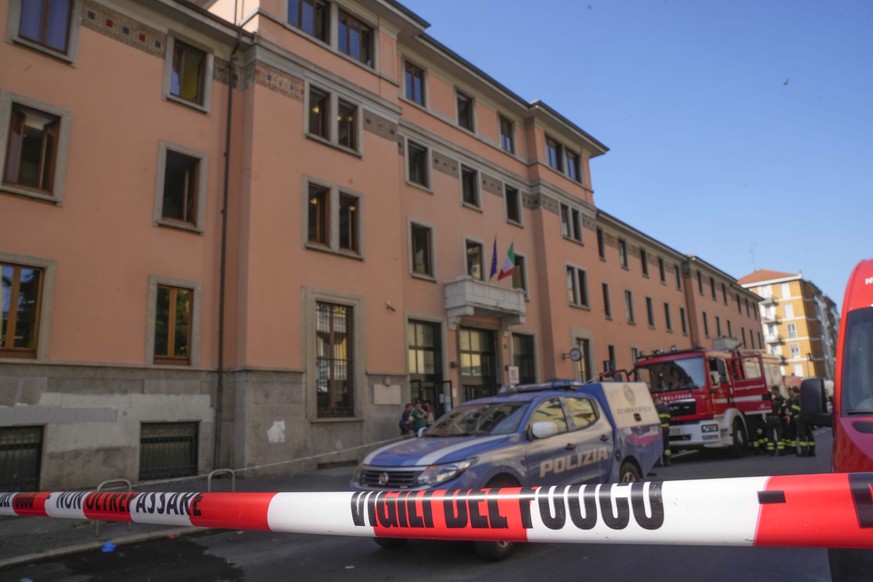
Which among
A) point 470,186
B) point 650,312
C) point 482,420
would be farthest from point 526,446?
point 650,312

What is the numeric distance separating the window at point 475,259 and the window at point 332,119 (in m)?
6.59

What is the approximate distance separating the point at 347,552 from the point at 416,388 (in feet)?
44.0

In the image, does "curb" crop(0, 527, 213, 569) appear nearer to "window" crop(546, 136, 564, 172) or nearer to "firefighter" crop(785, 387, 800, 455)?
"firefighter" crop(785, 387, 800, 455)

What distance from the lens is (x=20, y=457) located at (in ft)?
38.5

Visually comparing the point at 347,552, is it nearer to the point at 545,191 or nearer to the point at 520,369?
the point at 520,369

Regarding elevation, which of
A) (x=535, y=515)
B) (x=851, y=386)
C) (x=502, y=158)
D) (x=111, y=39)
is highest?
(x=502, y=158)

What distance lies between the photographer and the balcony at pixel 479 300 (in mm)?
21250

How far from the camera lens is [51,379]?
12.3 m

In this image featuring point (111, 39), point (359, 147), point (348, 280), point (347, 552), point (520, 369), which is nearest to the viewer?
point (347, 552)

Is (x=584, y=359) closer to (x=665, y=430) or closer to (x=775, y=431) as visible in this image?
(x=775, y=431)

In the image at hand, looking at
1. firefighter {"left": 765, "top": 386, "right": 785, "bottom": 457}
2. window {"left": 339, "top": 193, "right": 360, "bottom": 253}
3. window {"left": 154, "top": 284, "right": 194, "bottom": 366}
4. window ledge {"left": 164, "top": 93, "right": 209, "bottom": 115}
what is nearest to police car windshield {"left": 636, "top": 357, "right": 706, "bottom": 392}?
firefighter {"left": 765, "top": 386, "right": 785, "bottom": 457}

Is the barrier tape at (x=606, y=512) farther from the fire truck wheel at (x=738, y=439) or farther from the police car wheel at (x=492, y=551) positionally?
the fire truck wheel at (x=738, y=439)

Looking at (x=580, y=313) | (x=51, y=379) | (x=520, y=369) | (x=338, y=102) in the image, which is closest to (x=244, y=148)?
(x=338, y=102)

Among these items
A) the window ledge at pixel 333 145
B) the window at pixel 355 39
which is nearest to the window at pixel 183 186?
the window ledge at pixel 333 145
